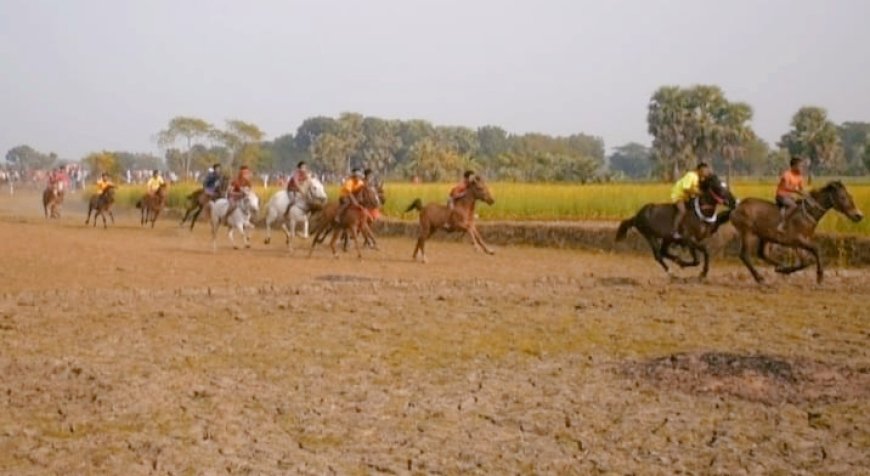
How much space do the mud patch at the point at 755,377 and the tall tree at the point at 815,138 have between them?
54.4 m

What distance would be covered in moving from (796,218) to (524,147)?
8963cm

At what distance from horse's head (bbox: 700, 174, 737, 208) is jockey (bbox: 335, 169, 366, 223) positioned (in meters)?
7.65

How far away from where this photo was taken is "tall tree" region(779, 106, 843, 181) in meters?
58.9

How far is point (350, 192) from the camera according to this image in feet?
66.7

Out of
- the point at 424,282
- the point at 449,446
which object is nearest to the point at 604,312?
the point at 424,282

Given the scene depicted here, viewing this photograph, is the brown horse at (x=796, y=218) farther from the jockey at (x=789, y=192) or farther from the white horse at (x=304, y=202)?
the white horse at (x=304, y=202)

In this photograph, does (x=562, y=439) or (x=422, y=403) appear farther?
(x=422, y=403)

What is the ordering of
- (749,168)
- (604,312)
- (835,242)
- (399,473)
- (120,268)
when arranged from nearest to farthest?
1. (399,473)
2. (604,312)
3. (120,268)
4. (835,242)
5. (749,168)

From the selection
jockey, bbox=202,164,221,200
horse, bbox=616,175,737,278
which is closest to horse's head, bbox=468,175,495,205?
horse, bbox=616,175,737,278

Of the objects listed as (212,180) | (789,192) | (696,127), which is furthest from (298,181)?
(696,127)

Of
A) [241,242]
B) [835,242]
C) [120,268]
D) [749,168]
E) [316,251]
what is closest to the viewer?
[120,268]

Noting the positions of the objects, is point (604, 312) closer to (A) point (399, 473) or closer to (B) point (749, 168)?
(A) point (399, 473)

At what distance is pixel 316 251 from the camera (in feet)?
73.9

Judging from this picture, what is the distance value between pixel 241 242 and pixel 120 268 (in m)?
7.99
